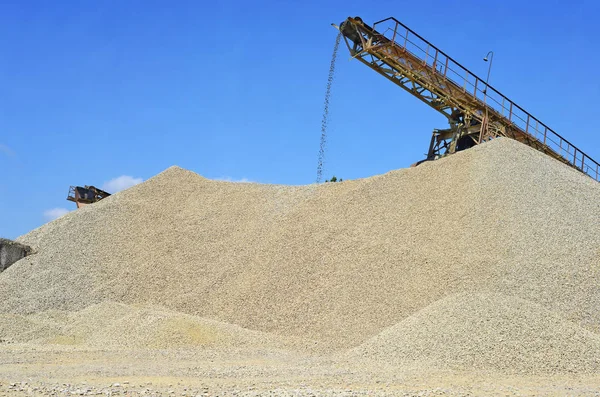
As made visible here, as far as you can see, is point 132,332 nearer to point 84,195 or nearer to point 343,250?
point 343,250

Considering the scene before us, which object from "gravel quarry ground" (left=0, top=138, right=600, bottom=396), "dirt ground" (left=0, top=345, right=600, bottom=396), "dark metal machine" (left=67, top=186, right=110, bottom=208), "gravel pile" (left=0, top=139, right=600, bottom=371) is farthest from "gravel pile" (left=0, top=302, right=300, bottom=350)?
"dark metal machine" (left=67, top=186, right=110, bottom=208)

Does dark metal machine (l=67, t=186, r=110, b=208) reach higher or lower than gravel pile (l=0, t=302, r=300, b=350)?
higher

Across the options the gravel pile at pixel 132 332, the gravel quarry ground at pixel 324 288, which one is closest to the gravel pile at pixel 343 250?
the gravel quarry ground at pixel 324 288

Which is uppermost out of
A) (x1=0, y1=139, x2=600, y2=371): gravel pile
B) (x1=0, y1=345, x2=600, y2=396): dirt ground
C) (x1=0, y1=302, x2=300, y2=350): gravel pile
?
(x1=0, y1=139, x2=600, y2=371): gravel pile

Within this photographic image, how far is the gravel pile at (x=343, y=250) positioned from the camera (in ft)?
58.1

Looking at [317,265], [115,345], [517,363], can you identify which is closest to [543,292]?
[517,363]

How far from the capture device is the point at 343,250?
2073 cm

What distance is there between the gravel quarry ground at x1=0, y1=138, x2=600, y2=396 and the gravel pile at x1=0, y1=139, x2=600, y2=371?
0.20 feet

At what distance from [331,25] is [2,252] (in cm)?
1396

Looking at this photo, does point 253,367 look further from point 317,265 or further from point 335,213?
point 335,213

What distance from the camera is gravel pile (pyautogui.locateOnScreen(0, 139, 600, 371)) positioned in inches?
698

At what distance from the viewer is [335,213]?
2314cm

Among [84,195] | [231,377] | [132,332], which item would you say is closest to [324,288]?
[132,332]

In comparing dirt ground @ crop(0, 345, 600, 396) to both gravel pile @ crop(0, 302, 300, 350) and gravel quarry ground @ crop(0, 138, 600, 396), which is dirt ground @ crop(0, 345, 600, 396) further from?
gravel pile @ crop(0, 302, 300, 350)
